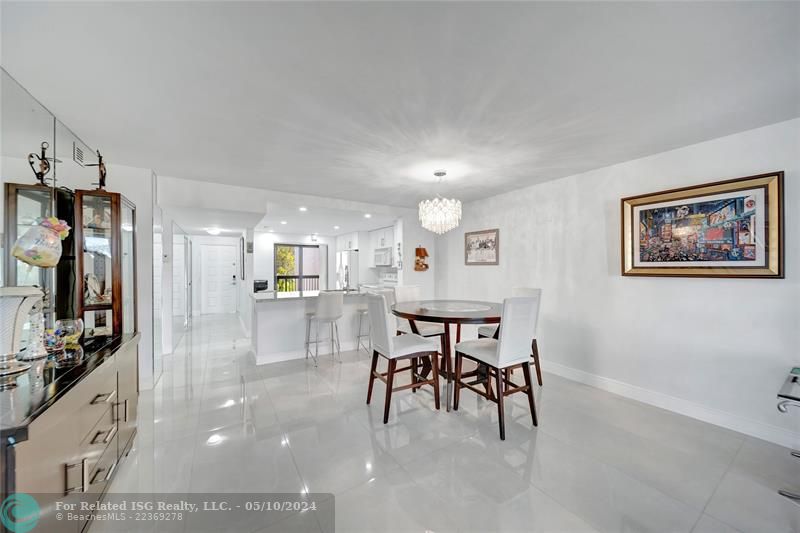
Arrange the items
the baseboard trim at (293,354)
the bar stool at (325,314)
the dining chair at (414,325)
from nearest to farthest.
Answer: the dining chair at (414,325), the bar stool at (325,314), the baseboard trim at (293,354)

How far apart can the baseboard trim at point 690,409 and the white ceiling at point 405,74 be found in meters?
2.21

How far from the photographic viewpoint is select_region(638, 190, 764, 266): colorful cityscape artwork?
2296mm

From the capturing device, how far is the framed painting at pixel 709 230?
2205 millimetres

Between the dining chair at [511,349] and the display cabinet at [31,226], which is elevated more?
the display cabinet at [31,226]

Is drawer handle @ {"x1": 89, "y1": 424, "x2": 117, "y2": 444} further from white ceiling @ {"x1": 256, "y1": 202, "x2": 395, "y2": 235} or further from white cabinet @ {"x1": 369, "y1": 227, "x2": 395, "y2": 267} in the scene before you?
white cabinet @ {"x1": 369, "y1": 227, "x2": 395, "y2": 267}

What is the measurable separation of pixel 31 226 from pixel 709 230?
4.49 m

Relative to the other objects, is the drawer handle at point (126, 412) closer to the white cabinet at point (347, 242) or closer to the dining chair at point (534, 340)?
the dining chair at point (534, 340)

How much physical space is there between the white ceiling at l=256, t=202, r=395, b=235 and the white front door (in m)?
1.98

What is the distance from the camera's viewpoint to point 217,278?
8.02 m

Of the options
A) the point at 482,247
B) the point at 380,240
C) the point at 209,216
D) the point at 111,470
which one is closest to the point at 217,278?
the point at 209,216

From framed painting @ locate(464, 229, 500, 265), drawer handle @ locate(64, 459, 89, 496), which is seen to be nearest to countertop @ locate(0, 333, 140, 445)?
drawer handle @ locate(64, 459, 89, 496)

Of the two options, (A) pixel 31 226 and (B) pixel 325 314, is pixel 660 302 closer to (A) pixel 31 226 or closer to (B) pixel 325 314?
(B) pixel 325 314

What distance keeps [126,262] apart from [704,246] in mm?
4737

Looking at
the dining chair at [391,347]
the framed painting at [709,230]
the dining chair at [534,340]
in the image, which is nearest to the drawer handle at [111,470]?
the dining chair at [391,347]
